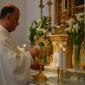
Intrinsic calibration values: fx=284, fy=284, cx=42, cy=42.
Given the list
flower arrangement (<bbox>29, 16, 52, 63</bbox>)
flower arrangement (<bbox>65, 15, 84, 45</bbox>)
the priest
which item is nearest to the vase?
A: flower arrangement (<bbox>65, 15, 84, 45</bbox>)

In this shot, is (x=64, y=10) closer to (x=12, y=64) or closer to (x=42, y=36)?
(x=42, y=36)

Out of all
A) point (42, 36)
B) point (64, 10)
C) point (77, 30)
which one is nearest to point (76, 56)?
point (77, 30)

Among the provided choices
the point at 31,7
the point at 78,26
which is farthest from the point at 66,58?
the point at 31,7

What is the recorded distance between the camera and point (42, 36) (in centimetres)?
313

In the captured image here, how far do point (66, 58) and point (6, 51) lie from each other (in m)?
0.83

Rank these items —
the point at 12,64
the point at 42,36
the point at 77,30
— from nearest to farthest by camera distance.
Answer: the point at 12,64, the point at 77,30, the point at 42,36

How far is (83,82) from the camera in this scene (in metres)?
2.07

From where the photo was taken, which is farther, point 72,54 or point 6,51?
point 72,54

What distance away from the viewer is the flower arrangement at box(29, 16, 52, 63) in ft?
9.74

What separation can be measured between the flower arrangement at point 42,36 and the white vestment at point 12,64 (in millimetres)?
783

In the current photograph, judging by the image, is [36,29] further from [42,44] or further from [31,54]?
[31,54]

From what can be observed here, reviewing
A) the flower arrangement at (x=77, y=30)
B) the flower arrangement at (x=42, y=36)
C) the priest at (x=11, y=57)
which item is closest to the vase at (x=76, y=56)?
the flower arrangement at (x=77, y=30)

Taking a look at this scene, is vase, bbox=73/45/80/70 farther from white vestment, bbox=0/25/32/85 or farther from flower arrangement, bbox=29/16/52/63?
white vestment, bbox=0/25/32/85

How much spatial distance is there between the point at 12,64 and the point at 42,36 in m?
1.19
